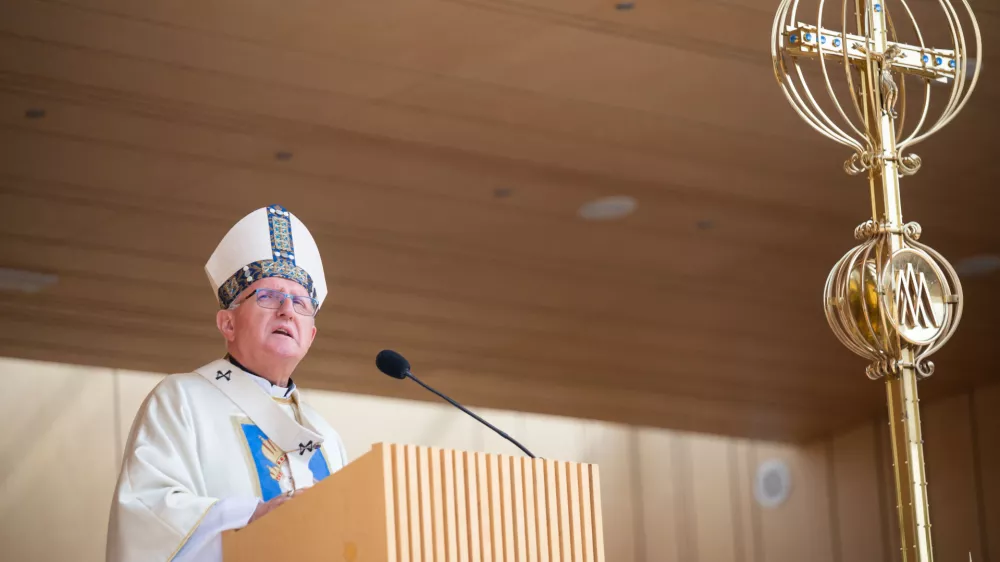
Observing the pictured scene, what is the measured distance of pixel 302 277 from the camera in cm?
346

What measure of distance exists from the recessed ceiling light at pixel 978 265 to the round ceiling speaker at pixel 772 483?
4355 mm

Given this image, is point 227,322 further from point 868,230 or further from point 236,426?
point 868,230

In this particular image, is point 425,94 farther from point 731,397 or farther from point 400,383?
point 731,397

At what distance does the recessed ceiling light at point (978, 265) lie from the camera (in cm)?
1066

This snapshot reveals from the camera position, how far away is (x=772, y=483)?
1488cm

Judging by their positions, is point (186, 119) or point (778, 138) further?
point (778, 138)

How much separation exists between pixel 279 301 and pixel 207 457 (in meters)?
0.43

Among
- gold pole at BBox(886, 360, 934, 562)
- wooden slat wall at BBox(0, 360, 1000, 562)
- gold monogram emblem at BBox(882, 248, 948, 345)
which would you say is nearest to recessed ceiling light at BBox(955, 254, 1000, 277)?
wooden slat wall at BBox(0, 360, 1000, 562)

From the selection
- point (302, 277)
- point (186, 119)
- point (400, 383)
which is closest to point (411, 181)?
point (186, 119)

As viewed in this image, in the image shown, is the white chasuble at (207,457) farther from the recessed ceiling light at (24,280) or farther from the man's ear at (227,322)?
the recessed ceiling light at (24,280)

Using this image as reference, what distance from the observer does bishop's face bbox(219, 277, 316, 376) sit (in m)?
3.30

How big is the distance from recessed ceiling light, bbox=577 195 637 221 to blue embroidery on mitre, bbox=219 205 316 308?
5.69 metres

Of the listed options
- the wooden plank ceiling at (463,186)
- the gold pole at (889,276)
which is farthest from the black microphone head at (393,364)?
the wooden plank ceiling at (463,186)

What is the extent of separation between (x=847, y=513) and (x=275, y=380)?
40.1 ft
